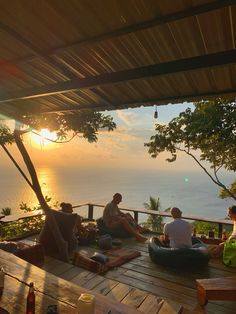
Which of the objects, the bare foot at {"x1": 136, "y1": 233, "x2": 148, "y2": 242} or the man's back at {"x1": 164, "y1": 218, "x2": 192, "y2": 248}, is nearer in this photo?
the man's back at {"x1": 164, "y1": 218, "x2": 192, "y2": 248}

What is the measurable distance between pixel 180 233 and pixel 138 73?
16.0ft

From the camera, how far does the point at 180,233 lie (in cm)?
680

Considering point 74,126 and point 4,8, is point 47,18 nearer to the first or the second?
point 4,8

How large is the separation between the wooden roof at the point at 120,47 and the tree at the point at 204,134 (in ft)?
24.2

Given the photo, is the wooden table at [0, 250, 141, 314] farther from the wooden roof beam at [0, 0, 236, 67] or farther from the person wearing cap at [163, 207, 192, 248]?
the person wearing cap at [163, 207, 192, 248]

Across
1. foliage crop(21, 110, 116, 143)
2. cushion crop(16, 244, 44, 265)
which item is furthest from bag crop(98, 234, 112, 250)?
foliage crop(21, 110, 116, 143)

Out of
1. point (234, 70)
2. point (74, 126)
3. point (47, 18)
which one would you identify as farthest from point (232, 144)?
point (47, 18)

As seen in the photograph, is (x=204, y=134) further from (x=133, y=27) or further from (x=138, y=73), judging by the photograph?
(x=133, y=27)

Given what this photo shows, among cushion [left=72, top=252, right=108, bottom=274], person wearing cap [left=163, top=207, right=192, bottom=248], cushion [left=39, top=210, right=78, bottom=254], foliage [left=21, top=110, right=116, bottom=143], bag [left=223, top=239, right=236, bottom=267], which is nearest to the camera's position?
cushion [left=72, top=252, right=108, bottom=274]

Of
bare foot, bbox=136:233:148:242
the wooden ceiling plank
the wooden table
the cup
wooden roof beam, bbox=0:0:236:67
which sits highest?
wooden roof beam, bbox=0:0:236:67

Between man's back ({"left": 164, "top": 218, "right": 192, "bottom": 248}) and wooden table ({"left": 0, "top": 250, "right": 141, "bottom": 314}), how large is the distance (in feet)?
13.0

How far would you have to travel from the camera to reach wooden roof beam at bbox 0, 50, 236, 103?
251 centimetres

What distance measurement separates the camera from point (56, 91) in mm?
A: 3463

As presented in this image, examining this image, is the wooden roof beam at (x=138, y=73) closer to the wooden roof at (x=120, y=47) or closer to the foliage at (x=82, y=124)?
the wooden roof at (x=120, y=47)
